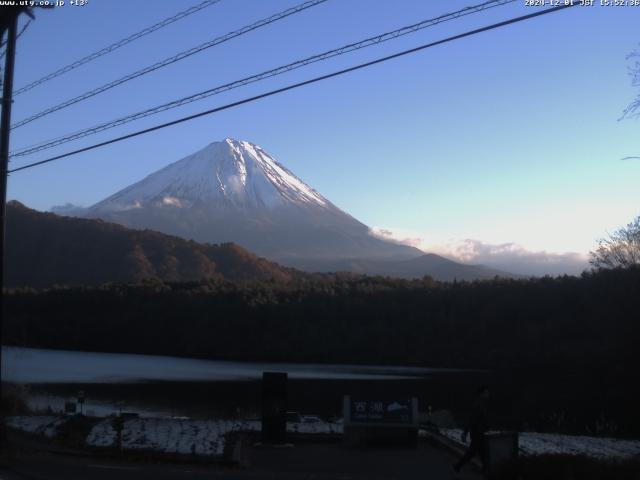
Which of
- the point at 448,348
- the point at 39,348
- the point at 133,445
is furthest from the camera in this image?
the point at 39,348

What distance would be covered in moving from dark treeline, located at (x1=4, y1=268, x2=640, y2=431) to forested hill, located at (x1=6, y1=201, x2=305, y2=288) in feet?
76.4

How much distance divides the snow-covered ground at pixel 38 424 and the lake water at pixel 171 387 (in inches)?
293

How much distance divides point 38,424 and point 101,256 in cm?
12027

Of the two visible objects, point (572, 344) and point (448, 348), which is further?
point (448, 348)

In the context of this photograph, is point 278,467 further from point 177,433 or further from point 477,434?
point 477,434

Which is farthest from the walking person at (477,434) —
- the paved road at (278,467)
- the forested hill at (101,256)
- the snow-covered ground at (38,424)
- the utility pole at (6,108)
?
the forested hill at (101,256)

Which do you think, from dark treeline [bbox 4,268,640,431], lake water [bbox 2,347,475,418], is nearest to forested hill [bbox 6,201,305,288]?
dark treeline [bbox 4,268,640,431]

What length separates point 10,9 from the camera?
15.9 meters

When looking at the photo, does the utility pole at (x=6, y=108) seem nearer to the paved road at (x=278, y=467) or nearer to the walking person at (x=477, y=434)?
the paved road at (x=278, y=467)

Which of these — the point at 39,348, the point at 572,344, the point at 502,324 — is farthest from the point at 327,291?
the point at 572,344

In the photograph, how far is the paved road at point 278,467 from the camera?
40.7ft

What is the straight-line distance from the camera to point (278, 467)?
13.8m

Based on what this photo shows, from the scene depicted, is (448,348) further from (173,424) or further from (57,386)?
(173,424)

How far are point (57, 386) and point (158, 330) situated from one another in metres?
54.6
